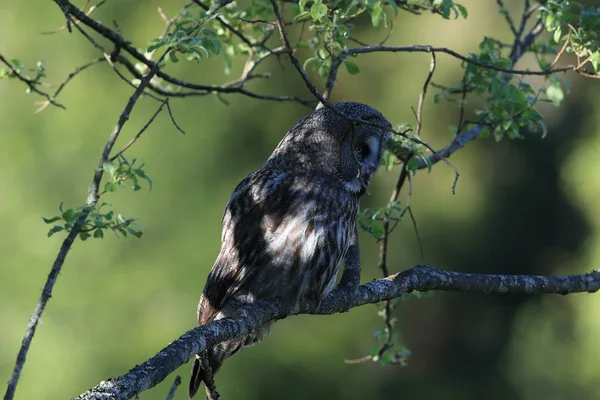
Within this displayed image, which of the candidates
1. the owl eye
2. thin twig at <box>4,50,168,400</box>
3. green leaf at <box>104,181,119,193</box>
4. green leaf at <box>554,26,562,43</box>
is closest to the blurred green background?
the owl eye

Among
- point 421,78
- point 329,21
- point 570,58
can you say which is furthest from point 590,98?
point 329,21

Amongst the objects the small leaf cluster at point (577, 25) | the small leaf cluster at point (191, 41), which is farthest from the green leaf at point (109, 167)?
the small leaf cluster at point (577, 25)

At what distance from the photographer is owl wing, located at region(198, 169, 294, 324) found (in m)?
3.78

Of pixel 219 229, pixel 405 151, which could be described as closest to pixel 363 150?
pixel 405 151

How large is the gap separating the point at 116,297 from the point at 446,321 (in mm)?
4012

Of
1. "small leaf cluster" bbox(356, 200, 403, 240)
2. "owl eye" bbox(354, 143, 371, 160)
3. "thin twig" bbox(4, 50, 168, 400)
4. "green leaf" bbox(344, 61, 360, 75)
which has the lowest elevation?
"thin twig" bbox(4, 50, 168, 400)

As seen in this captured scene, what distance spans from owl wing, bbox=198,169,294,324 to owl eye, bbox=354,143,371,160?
0.42 metres

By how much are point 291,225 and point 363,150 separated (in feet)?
2.09

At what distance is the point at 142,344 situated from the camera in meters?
7.99

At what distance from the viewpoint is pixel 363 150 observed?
4.19 m

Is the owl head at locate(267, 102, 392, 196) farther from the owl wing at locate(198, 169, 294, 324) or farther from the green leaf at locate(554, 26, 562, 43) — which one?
the green leaf at locate(554, 26, 562, 43)

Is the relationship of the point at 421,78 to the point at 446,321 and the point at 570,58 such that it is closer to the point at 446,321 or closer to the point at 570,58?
the point at 570,58

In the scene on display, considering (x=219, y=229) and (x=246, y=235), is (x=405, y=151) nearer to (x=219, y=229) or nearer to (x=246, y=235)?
(x=246, y=235)

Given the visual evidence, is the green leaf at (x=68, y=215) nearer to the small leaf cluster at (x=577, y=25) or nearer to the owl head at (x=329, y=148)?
the owl head at (x=329, y=148)
